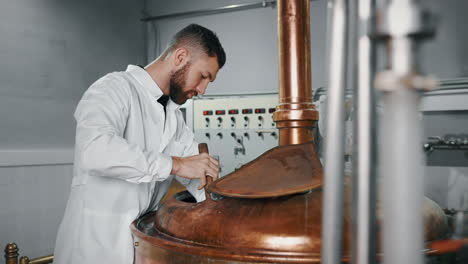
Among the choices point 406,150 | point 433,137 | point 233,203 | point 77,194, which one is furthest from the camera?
point 433,137

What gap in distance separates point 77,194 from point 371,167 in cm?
135

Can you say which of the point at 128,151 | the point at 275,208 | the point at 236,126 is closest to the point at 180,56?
the point at 128,151

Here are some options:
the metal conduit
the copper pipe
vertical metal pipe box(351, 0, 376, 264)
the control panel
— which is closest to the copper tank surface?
the copper pipe

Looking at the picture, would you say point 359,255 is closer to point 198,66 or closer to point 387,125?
point 387,125

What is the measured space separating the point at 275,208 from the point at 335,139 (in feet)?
2.10

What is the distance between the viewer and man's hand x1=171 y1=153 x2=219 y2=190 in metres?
1.26

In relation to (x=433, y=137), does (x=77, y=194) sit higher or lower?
lower

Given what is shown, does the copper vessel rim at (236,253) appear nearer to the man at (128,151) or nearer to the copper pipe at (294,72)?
the man at (128,151)

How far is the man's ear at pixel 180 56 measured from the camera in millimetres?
1617

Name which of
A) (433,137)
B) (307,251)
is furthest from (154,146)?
(433,137)

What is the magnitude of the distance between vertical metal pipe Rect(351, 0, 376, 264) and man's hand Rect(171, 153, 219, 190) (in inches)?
38.8

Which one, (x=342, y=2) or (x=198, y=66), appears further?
(x=198, y=66)

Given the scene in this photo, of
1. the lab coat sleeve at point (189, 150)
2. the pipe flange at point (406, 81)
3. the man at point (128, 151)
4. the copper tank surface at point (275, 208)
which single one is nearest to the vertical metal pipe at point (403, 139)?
the pipe flange at point (406, 81)

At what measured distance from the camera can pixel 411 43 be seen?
0.25 m
